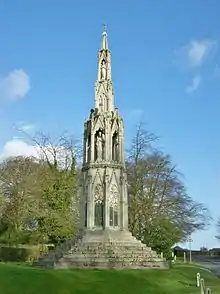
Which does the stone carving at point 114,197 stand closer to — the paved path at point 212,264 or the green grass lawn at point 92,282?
the green grass lawn at point 92,282

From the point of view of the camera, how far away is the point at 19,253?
126 feet

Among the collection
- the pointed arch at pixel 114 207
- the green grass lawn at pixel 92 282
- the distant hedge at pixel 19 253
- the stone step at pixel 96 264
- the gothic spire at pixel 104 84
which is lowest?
the green grass lawn at pixel 92 282

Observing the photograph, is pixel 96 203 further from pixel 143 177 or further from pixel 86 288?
pixel 143 177

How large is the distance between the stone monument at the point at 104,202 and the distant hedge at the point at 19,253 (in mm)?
12483

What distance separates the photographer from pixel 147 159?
138 feet

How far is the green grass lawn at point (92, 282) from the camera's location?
1716cm

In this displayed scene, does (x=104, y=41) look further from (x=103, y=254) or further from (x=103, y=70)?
(x=103, y=254)

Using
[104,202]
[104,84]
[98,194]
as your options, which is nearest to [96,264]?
[104,202]

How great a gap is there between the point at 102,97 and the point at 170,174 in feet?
51.1

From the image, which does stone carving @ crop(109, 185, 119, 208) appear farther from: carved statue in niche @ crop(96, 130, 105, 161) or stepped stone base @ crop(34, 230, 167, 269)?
carved statue in niche @ crop(96, 130, 105, 161)

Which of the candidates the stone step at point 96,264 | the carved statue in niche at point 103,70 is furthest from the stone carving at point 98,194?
the carved statue in niche at point 103,70

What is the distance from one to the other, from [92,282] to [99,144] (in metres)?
11.3

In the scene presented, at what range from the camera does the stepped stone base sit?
23094 mm

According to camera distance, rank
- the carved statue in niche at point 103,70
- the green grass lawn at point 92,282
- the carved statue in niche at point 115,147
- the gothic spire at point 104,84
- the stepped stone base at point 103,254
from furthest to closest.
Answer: the carved statue in niche at point 103,70 < the gothic spire at point 104,84 < the carved statue in niche at point 115,147 < the stepped stone base at point 103,254 < the green grass lawn at point 92,282
